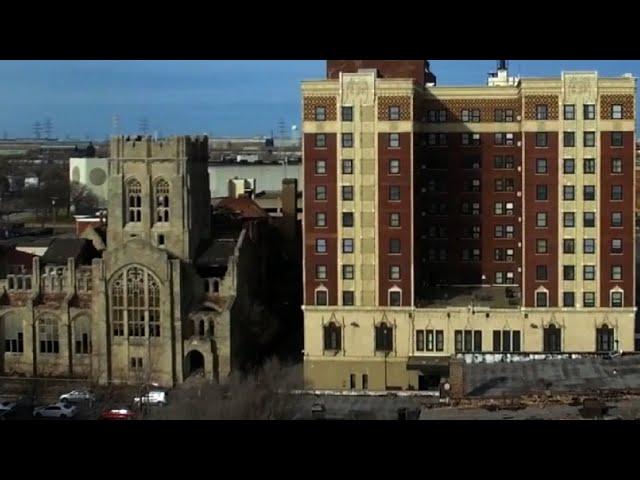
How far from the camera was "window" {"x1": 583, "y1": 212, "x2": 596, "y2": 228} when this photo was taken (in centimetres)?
2122

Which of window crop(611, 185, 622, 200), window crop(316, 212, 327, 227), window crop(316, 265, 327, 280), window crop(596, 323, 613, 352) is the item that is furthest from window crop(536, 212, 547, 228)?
window crop(316, 265, 327, 280)

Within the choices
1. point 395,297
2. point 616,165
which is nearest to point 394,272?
point 395,297

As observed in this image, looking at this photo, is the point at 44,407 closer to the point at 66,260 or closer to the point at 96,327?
the point at 96,327

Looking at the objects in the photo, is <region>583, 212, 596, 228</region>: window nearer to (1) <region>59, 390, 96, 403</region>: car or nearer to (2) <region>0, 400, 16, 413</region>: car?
(1) <region>59, 390, 96, 403</region>: car

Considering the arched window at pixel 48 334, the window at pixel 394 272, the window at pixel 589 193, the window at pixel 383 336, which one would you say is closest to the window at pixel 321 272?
the window at pixel 394 272

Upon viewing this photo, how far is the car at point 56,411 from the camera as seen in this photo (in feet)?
59.3

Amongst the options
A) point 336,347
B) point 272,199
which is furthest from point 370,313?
point 272,199

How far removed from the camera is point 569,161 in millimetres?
21125

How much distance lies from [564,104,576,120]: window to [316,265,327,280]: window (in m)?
5.41

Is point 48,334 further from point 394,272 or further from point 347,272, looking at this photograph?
point 394,272

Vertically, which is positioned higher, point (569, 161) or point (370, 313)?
point (569, 161)
